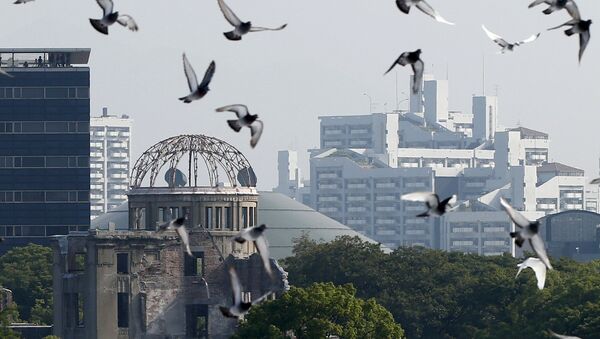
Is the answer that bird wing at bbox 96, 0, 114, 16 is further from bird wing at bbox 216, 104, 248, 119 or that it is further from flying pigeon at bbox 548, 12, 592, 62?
flying pigeon at bbox 548, 12, 592, 62

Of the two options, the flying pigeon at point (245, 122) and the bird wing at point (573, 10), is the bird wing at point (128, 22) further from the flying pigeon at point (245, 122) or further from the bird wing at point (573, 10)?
the bird wing at point (573, 10)

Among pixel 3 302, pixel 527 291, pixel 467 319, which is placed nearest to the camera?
pixel 527 291

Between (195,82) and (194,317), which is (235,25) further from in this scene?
(194,317)

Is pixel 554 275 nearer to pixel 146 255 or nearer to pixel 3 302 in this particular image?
pixel 146 255

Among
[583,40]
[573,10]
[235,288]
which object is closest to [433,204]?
[235,288]


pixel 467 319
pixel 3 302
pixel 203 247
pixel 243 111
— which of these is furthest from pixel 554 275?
pixel 243 111

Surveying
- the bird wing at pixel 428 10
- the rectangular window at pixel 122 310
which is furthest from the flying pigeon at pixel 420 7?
the rectangular window at pixel 122 310

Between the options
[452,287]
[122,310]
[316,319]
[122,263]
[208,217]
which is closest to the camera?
[316,319]
